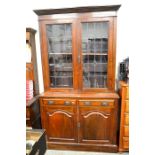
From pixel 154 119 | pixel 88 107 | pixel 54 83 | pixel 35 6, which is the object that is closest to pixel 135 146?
pixel 154 119

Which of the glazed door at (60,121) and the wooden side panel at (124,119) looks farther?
the glazed door at (60,121)

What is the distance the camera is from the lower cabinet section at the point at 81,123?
2.19m

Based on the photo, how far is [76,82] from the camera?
236cm

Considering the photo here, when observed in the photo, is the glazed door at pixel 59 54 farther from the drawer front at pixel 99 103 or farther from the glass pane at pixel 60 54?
the drawer front at pixel 99 103

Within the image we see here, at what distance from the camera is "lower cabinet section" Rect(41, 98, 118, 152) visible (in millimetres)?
2193

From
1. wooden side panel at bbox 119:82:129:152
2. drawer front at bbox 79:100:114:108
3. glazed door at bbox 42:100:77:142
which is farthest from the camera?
glazed door at bbox 42:100:77:142

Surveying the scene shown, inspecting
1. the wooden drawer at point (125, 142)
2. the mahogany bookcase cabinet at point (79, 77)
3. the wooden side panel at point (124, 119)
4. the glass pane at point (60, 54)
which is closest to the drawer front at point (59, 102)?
the mahogany bookcase cabinet at point (79, 77)

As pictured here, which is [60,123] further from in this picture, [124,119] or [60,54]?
[60,54]

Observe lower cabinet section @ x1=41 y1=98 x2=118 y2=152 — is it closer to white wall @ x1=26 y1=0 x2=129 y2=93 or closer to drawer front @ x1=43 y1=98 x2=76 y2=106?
drawer front @ x1=43 y1=98 x2=76 y2=106

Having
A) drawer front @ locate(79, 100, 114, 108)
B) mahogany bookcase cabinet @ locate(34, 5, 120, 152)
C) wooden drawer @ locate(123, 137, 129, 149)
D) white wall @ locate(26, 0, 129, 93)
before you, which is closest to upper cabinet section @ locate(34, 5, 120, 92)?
mahogany bookcase cabinet @ locate(34, 5, 120, 152)

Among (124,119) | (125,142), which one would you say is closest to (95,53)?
(124,119)

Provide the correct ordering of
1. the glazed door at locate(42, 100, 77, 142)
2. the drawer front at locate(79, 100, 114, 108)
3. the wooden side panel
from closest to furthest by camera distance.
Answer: the wooden side panel, the drawer front at locate(79, 100, 114, 108), the glazed door at locate(42, 100, 77, 142)

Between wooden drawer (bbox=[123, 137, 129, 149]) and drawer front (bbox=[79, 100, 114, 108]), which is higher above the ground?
drawer front (bbox=[79, 100, 114, 108])
